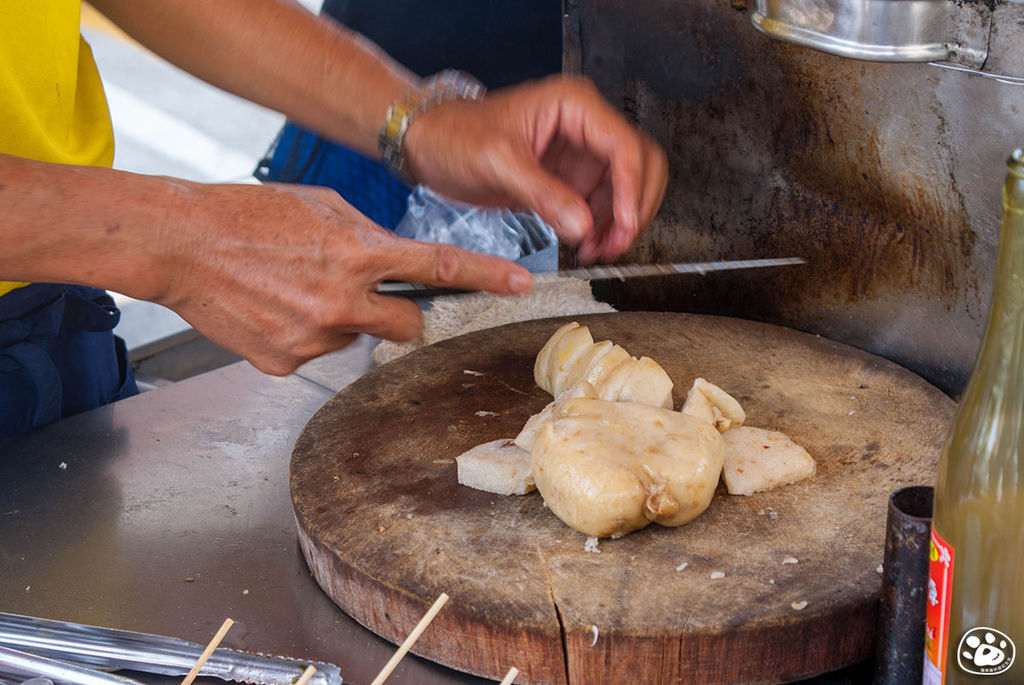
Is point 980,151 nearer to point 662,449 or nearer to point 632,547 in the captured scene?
point 662,449

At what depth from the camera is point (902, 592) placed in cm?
112

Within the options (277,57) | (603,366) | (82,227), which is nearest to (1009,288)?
(603,366)

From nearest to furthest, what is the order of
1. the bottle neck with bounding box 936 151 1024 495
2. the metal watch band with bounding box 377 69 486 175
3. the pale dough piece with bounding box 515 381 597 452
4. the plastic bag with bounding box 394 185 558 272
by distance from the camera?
the bottle neck with bounding box 936 151 1024 495 → the pale dough piece with bounding box 515 381 597 452 → the metal watch band with bounding box 377 69 486 175 → the plastic bag with bounding box 394 185 558 272

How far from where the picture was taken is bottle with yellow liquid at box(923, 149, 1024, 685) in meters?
1.01

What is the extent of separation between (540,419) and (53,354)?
1048mm

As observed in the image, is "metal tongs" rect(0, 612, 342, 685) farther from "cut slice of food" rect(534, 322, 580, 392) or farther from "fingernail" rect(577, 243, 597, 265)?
"fingernail" rect(577, 243, 597, 265)

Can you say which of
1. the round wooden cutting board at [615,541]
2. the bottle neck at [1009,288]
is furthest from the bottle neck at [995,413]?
the round wooden cutting board at [615,541]

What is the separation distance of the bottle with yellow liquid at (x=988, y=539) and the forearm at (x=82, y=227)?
3.20 feet

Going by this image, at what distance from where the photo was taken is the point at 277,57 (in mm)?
1989

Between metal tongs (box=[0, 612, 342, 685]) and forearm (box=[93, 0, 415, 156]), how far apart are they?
3.28 ft

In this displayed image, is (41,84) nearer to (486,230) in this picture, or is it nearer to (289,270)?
(289,270)

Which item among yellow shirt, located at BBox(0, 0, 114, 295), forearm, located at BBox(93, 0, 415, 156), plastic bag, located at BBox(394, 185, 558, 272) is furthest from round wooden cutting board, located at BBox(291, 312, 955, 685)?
plastic bag, located at BBox(394, 185, 558, 272)

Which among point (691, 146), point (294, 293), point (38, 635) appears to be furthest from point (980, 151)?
point (38, 635)

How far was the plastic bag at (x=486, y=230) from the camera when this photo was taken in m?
2.82
